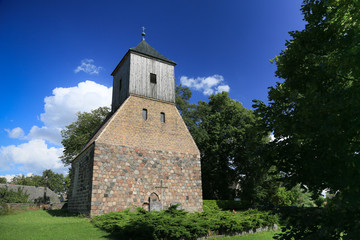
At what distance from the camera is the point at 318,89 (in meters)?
4.28

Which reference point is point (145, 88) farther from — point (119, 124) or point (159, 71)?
point (119, 124)

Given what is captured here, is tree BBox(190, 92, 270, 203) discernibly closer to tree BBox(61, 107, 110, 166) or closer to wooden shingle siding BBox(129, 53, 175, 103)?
wooden shingle siding BBox(129, 53, 175, 103)

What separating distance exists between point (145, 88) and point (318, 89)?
15.1 meters

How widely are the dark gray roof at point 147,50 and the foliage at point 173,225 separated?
13448 mm

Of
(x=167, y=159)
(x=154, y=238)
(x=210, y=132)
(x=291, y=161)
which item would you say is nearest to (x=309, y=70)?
(x=291, y=161)

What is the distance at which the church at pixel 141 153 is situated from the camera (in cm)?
1373

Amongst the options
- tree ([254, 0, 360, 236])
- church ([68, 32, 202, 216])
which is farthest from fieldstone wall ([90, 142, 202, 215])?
tree ([254, 0, 360, 236])

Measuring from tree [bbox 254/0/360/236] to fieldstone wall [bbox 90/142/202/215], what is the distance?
36.4ft

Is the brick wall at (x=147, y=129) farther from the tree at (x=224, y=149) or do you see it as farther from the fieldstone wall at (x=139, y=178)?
the tree at (x=224, y=149)

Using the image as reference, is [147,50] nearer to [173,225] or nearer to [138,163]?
[138,163]

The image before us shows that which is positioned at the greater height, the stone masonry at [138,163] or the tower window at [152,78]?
the tower window at [152,78]

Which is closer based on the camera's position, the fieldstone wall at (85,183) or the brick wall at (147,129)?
the fieldstone wall at (85,183)

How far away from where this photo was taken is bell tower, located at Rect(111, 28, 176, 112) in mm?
18062

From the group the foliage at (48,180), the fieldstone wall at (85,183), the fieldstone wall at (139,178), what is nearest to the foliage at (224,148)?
the fieldstone wall at (139,178)
